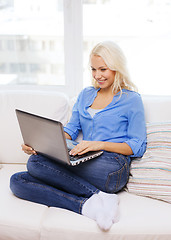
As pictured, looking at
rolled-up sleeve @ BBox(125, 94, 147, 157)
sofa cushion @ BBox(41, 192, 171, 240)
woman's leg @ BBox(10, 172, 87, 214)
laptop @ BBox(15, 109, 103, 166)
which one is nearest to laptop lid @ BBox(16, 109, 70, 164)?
laptop @ BBox(15, 109, 103, 166)

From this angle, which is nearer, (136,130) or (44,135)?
(44,135)

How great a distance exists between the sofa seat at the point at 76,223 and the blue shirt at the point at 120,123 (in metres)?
0.33

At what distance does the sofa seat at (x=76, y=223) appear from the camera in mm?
1308

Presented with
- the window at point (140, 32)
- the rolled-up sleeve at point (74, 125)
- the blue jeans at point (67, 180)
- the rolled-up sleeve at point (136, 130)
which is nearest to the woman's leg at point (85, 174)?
the blue jeans at point (67, 180)

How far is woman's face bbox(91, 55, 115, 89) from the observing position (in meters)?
1.68

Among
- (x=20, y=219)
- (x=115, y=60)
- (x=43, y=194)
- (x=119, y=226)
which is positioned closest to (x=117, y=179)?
(x=119, y=226)

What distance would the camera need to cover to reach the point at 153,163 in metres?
1.57

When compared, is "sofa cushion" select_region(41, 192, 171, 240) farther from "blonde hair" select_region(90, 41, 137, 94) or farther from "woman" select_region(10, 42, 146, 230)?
A: "blonde hair" select_region(90, 41, 137, 94)

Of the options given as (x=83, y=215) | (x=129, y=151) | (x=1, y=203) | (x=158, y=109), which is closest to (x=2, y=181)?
(x=1, y=203)

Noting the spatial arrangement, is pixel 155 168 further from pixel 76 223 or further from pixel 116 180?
pixel 76 223

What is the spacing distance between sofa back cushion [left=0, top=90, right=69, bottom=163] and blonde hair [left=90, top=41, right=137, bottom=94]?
38 centimetres

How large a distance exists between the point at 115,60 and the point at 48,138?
1.99 ft

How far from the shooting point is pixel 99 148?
1567 mm

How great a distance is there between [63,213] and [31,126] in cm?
43
